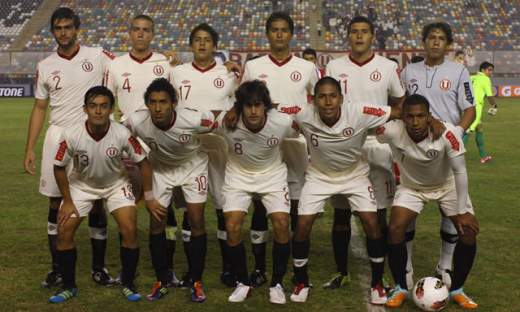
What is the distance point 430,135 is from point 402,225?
725mm

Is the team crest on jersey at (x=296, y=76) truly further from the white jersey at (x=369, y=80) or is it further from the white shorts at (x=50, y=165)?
the white shorts at (x=50, y=165)

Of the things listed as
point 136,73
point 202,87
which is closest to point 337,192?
point 202,87

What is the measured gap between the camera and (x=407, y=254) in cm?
562

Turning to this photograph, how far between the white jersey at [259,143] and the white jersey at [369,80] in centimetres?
70

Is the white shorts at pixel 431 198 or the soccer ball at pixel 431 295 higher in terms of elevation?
the white shorts at pixel 431 198

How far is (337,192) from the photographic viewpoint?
5.52m

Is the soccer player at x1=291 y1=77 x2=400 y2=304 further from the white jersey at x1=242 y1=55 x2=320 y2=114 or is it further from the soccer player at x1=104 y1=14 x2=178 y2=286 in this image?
the soccer player at x1=104 y1=14 x2=178 y2=286

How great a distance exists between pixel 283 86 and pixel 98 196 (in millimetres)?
1816

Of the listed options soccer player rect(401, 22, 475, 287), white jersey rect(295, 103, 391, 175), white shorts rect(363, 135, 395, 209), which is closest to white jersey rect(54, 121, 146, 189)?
white jersey rect(295, 103, 391, 175)

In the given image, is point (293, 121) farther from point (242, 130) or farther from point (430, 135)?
point (430, 135)

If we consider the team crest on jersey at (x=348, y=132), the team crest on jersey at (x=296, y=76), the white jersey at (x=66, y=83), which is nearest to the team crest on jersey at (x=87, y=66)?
the white jersey at (x=66, y=83)

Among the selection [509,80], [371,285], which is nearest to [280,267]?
[371,285]

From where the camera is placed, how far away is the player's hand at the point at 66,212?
5.37 m

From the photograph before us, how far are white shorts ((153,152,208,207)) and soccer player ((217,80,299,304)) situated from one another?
0.68 ft
